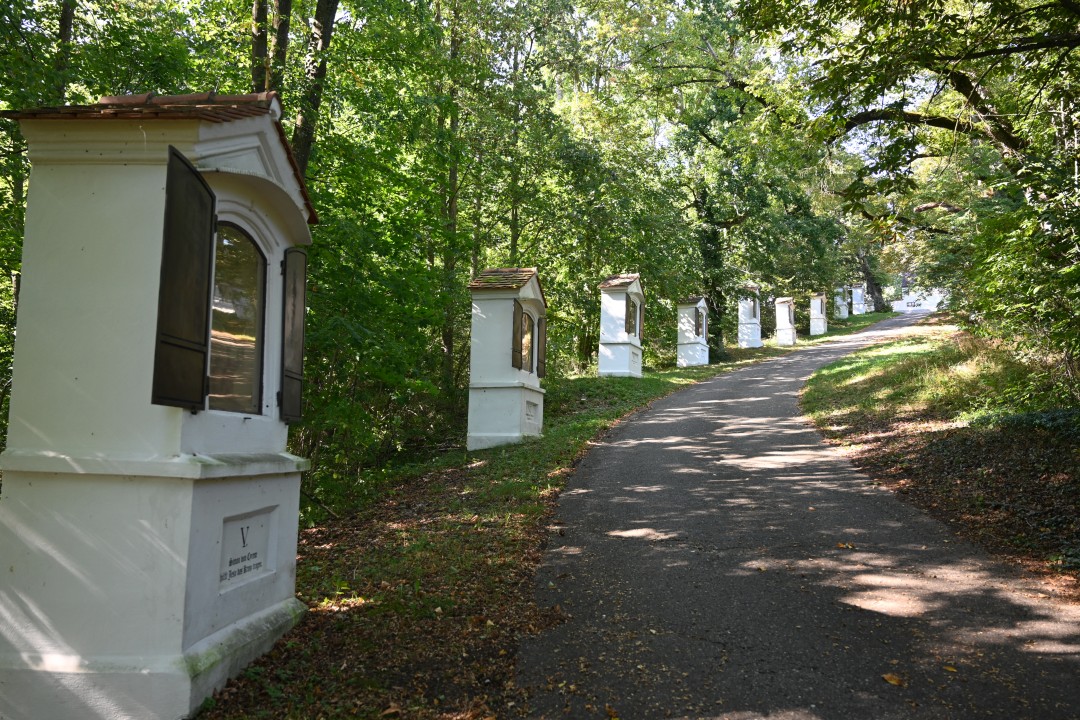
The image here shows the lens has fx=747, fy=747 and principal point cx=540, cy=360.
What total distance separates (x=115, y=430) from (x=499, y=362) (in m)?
9.87

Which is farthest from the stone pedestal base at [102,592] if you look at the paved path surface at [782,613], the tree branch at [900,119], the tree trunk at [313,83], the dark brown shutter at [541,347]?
the dark brown shutter at [541,347]

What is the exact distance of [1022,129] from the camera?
9.86 metres

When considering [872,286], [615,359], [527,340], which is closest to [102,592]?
[527,340]

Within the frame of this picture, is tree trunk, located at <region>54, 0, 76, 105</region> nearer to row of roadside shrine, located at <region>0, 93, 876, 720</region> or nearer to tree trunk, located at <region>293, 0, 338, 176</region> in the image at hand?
tree trunk, located at <region>293, 0, 338, 176</region>

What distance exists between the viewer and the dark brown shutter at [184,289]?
13.5 feet

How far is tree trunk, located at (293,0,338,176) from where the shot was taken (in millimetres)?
9031

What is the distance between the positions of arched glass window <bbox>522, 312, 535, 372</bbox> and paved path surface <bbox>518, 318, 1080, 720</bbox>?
5055mm

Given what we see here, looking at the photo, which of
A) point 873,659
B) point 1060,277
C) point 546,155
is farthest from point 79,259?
point 546,155

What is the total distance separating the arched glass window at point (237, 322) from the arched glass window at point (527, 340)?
8.92 m

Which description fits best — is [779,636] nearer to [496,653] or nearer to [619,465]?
[496,653]

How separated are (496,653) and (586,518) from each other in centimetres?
333

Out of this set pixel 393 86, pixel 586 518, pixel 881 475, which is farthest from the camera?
pixel 393 86

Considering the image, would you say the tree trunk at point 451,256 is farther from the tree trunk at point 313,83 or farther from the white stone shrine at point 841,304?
the white stone shrine at point 841,304

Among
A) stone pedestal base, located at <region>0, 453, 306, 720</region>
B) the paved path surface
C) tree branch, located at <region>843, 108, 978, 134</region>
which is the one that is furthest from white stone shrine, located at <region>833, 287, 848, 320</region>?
stone pedestal base, located at <region>0, 453, 306, 720</region>
